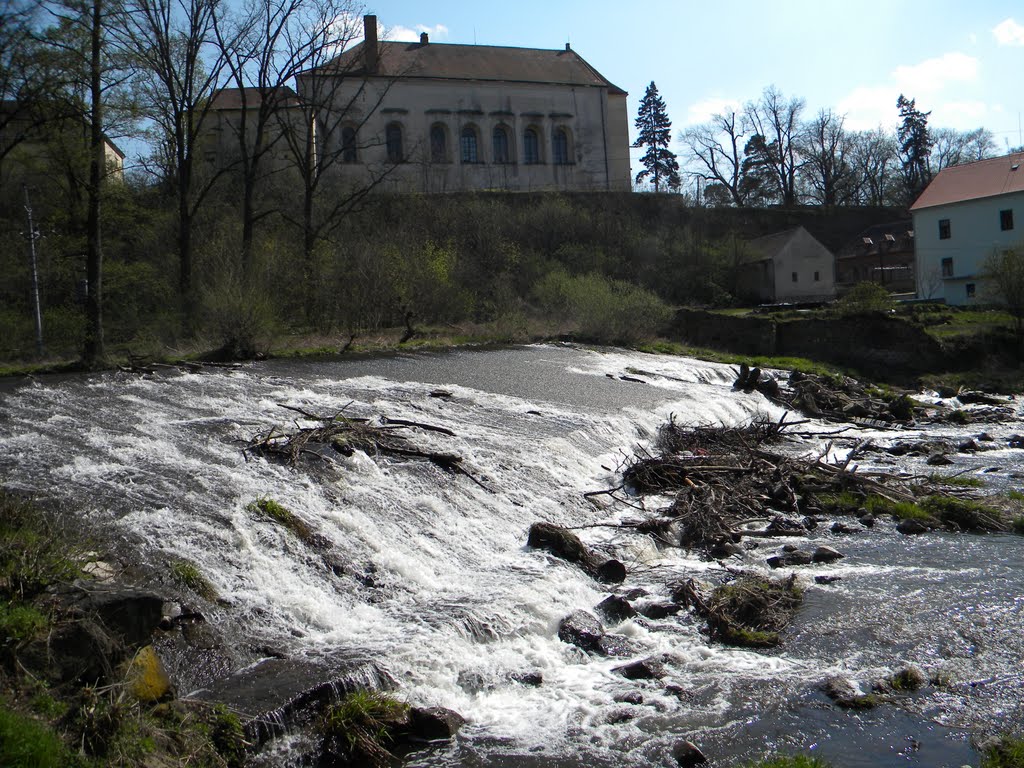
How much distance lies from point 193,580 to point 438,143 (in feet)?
193

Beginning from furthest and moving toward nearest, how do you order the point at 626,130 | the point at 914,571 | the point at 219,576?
the point at 626,130, the point at 914,571, the point at 219,576

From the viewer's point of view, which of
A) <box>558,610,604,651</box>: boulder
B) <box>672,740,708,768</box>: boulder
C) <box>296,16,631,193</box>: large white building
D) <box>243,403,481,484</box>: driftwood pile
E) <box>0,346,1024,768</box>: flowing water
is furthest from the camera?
<box>296,16,631,193</box>: large white building

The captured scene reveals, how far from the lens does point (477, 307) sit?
3984 centimetres

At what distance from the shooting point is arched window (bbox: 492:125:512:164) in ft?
217

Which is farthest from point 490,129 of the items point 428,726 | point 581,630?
point 428,726

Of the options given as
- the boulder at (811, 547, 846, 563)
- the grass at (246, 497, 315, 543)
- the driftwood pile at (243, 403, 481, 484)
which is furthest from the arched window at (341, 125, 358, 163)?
the boulder at (811, 547, 846, 563)

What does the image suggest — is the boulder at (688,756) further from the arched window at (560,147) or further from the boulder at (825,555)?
the arched window at (560,147)

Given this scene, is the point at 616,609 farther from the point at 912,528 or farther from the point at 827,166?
the point at 827,166

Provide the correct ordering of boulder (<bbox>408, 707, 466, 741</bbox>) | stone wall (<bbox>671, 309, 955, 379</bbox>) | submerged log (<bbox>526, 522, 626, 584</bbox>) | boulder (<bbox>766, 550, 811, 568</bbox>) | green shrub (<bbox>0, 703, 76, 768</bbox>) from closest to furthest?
green shrub (<bbox>0, 703, 76, 768</bbox>), boulder (<bbox>408, 707, 466, 741</bbox>), submerged log (<bbox>526, 522, 626, 584</bbox>), boulder (<bbox>766, 550, 811, 568</bbox>), stone wall (<bbox>671, 309, 955, 379</bbox>)

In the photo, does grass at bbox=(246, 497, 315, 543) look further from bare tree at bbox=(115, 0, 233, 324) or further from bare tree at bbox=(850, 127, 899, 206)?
bare tree at bbox=(850, 127, 899, 206)

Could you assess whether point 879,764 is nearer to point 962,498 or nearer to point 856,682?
point 856,682

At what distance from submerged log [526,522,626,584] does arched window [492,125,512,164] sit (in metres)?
57.4

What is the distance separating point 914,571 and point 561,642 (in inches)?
196

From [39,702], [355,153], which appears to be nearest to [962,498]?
[39,702]
